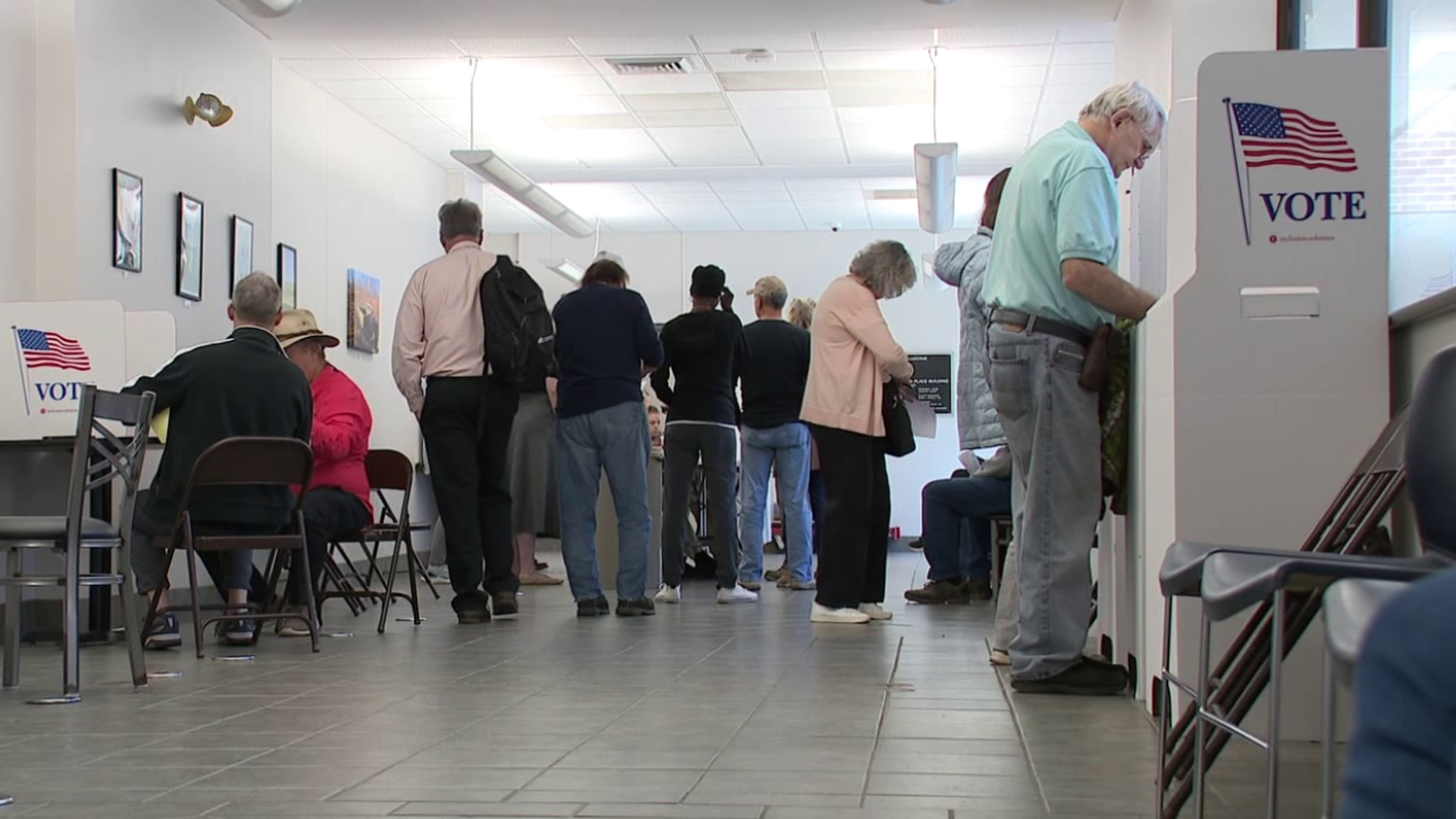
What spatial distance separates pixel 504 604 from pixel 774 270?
31.9ft

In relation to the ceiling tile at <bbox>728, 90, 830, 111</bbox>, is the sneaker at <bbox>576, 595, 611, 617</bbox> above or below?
below

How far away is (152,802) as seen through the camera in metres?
2.50

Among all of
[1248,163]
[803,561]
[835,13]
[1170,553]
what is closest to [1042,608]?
[1248,163]

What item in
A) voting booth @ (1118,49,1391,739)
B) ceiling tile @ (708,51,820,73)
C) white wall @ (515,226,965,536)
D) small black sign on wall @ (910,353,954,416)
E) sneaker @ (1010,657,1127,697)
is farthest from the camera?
small black sign on wall @ (910,353,954,416)

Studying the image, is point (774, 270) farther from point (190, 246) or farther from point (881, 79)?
point (190, 246)

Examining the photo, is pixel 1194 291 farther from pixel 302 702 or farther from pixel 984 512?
pixel 984 512

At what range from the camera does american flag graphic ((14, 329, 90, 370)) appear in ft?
17.6

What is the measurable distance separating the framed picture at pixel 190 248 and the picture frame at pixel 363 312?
101 inches

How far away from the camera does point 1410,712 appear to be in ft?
2.76

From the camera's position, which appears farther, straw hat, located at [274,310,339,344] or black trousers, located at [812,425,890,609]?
straw hat, located at [274,310,339,344]

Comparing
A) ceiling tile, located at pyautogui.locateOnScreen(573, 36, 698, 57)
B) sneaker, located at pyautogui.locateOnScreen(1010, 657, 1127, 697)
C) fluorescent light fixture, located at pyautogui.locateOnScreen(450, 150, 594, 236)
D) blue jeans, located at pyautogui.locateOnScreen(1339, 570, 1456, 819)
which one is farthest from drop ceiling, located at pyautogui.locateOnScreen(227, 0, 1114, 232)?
blue jeans, located at pyautogui.locateOnScreen(1339, 570, 1456, 819)

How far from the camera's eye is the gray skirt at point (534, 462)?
8047mm

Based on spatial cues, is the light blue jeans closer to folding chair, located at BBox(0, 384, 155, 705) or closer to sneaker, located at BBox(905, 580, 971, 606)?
folding chair, located at BBox(0, 384, 155, 705)

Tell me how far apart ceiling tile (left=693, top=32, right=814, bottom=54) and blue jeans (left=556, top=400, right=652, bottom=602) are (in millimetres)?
3253
